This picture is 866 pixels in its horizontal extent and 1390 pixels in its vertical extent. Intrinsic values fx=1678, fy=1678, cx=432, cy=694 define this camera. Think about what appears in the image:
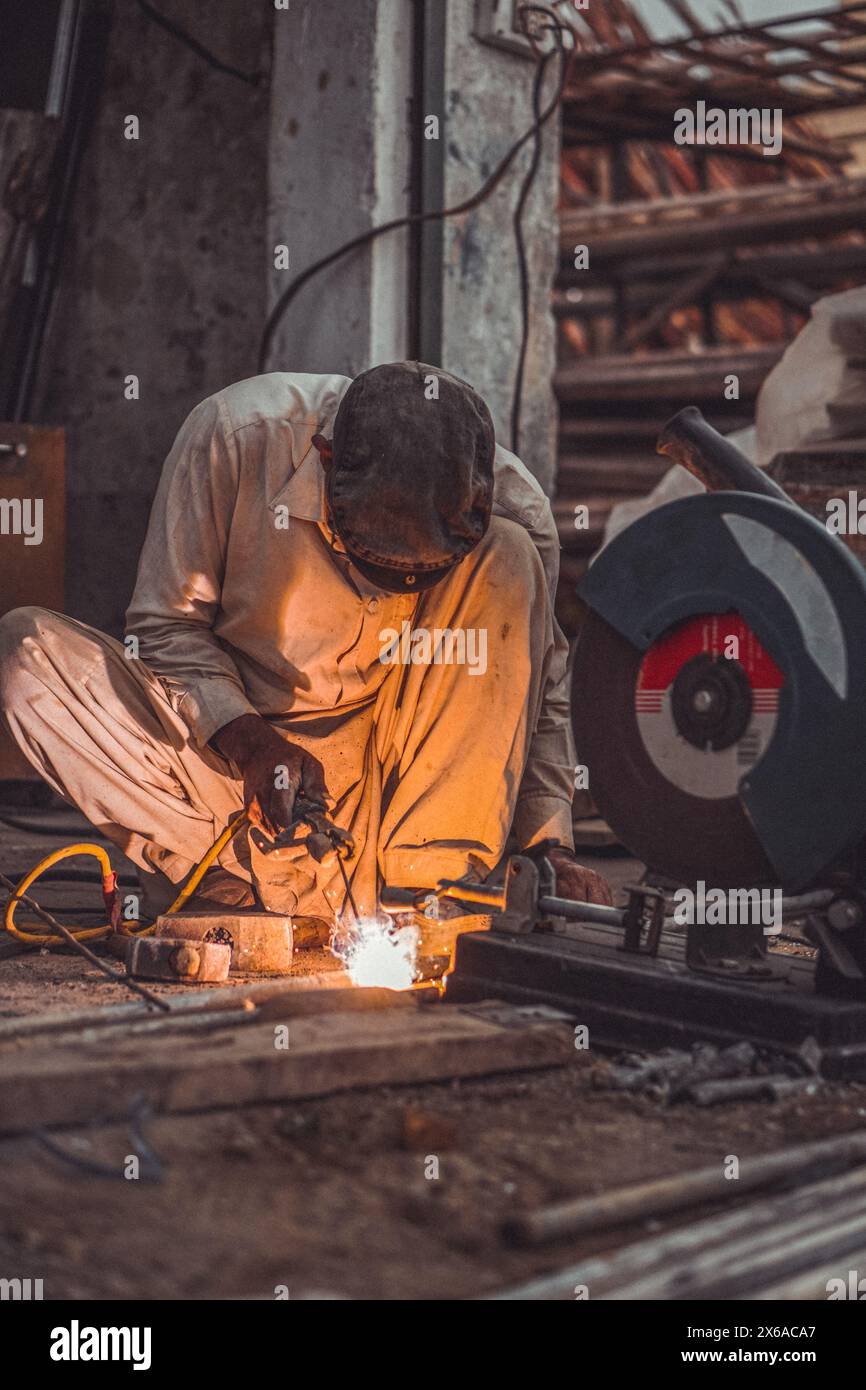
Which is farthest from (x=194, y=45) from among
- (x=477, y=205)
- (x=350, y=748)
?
(x=350, y=748)

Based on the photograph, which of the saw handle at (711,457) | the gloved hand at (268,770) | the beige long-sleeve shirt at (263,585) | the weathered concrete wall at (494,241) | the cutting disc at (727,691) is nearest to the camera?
the cutting disc at (727,691)

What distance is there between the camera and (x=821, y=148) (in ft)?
37.1

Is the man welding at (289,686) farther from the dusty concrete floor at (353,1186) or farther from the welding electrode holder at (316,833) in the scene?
the dusty concrete floor at (353,1186)

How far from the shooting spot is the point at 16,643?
3395 mm

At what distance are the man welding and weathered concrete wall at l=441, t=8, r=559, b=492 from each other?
1.29 metres

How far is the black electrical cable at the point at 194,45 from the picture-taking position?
5.02 m

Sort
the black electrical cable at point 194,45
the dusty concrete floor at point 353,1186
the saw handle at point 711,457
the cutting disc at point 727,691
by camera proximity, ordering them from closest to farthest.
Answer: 1. the dusty concrete floor at point 353,1186
2. the cutting disc at point 727,691
3. the saw handle at point 711,457
4. the black electrical cable at point 194,45

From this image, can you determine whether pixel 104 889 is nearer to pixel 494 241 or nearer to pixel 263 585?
pixel 263 585

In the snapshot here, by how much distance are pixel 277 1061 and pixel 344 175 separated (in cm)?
311

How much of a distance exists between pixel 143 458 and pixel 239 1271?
3.85 meters

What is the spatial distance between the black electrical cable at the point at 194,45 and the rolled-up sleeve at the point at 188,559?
196 centimetres

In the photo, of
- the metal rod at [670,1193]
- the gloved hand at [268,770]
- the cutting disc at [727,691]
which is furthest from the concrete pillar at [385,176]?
the metal rod at [670,1193]

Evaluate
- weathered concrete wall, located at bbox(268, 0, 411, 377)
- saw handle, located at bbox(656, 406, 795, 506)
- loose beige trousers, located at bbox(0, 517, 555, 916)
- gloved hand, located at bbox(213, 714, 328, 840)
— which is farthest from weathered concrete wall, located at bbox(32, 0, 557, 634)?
saw handle, located at bbox(656, 406, 795, 506)

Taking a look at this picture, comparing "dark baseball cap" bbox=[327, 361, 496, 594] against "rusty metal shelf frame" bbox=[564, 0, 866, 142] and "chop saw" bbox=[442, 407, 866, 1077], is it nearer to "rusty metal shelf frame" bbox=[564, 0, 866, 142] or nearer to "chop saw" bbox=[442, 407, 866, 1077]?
"chop saw" bbox=[442, 407, 866, 1077]
